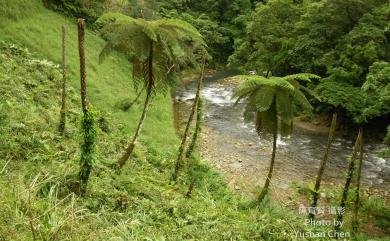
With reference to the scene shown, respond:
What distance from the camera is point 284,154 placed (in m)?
17.9

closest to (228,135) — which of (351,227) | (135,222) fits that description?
(351,227)

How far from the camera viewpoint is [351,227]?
11.6m

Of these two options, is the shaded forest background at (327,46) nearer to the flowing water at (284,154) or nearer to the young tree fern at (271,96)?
the flowing water at (284,154)

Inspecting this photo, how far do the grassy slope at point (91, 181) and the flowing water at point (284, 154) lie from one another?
6.72 ft

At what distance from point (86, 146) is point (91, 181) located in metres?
1.05

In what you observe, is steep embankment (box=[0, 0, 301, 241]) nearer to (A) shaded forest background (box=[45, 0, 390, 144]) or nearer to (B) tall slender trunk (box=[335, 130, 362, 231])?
(B) tall slender trunk (box=[335, 130, 362, 231])

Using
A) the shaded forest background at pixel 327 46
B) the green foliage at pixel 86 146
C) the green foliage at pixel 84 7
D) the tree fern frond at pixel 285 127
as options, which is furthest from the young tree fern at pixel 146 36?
the green foliage at pixel 84 7

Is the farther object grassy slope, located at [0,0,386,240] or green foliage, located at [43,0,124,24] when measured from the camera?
green foliage, located at [43,0,124,24]

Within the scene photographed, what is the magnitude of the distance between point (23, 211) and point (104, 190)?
2.44 meters

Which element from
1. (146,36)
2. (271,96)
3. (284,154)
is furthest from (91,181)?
(284,154)

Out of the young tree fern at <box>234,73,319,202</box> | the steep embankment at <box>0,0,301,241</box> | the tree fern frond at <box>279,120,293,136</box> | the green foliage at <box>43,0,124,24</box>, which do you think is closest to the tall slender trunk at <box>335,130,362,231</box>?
the steep embankment at <box>0,0,301,241</box>

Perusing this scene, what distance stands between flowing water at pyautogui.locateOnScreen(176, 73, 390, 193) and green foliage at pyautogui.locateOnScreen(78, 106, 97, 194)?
7010 millimetres

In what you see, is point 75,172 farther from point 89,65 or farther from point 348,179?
point 89,65

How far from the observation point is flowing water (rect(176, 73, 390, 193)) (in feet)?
52.0
